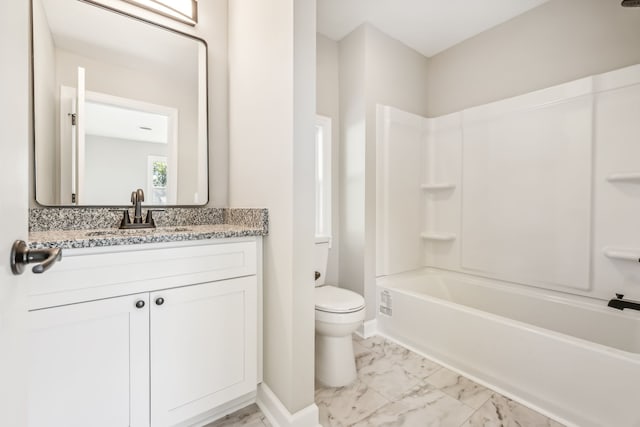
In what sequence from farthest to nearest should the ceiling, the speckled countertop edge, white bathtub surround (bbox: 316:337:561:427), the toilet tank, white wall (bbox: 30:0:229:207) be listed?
the ceiling < the toilet tank < white wall (bbox: 30:0:229:207) < white bathtub surround (bbox: 316:337:561:427) < the speckled countertop edge

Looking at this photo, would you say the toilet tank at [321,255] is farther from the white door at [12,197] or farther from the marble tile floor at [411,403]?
the white door at [12,197]

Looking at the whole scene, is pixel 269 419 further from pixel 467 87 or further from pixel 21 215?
pixel 467 87

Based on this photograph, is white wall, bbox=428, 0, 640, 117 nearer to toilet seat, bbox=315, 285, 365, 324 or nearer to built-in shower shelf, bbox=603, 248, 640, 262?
built-in shower shelf, bbox=603, 248, 640, 262

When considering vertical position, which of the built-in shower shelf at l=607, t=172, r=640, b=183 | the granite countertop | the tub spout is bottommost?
the tub spout

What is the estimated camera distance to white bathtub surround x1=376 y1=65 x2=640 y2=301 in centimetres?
179

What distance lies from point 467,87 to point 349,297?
226 centimetres

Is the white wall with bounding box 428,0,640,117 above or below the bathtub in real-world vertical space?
above

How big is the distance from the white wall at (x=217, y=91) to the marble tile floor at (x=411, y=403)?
1.33 meters

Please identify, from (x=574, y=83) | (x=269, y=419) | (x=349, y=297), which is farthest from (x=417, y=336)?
(x=574, y=83)

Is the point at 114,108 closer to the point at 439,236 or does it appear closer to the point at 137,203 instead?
the point at 137,203

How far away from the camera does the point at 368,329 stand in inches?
90.8

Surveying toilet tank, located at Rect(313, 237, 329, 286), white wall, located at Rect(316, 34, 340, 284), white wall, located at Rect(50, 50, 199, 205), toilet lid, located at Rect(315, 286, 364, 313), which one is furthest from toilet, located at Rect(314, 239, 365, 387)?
white wall, located at Rect(50, 50, 199, 205)

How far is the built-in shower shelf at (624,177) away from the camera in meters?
1.67

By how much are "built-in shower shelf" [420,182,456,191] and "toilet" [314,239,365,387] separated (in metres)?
1.47
